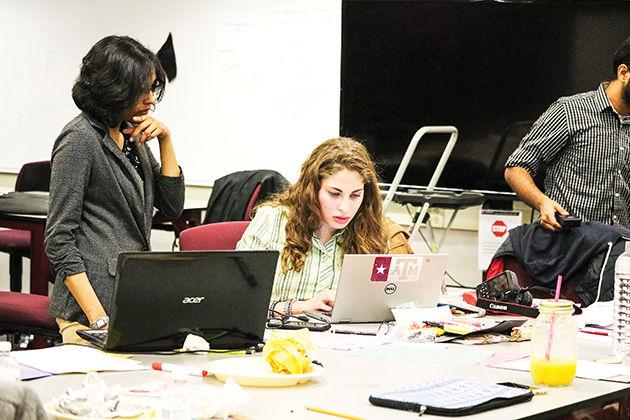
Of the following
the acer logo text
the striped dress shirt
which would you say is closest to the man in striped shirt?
the striped dress shirt

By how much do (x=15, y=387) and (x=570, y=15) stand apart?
4388 millimetres

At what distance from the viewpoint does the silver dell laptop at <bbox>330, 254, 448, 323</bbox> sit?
303 centimetres

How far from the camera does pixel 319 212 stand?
343 centimetres

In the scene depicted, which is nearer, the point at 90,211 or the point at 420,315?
the point at 420,315

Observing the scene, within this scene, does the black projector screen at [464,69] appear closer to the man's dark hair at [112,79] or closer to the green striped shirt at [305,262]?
the green striped shirt at [305,262]

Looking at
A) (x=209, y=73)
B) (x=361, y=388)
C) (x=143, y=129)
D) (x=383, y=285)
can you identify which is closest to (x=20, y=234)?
(x=209, y=73)

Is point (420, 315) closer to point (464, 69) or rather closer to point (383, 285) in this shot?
point (383, 285)

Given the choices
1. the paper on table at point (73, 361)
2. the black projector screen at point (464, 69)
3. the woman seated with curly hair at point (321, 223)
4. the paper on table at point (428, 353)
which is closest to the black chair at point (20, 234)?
the black projector screen at point (464, 69)

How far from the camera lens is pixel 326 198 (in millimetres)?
3400

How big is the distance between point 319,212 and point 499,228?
7.37 feet

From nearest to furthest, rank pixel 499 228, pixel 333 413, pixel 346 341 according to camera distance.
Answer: pixel 333 413
pixel 346 341
pixel 499 228

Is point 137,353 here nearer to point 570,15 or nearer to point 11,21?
point 570,15

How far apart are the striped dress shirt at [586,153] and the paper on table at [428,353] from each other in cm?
159

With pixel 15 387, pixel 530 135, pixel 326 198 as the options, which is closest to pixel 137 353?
pixel 326 198
